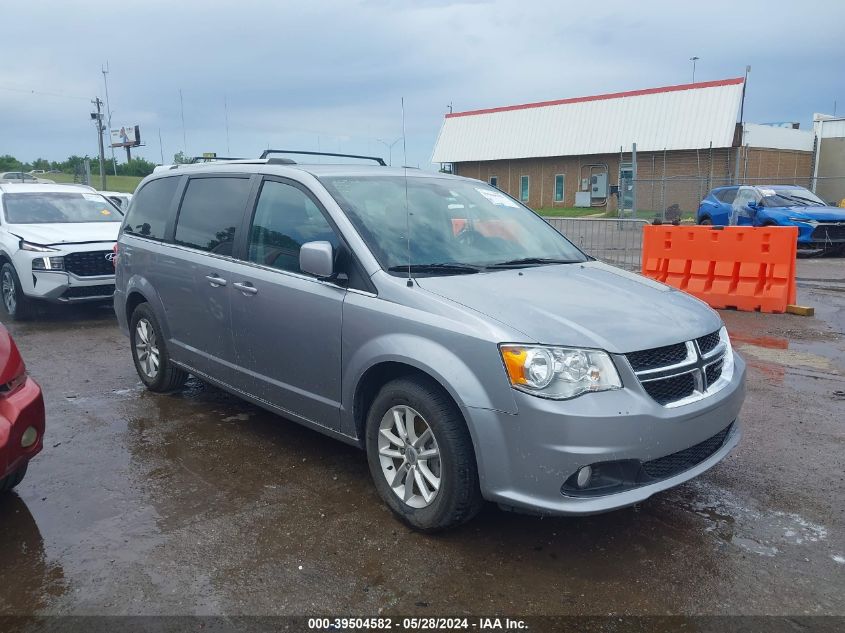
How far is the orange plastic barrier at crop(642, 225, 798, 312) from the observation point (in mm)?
9398

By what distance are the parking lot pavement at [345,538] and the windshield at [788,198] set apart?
13.2m

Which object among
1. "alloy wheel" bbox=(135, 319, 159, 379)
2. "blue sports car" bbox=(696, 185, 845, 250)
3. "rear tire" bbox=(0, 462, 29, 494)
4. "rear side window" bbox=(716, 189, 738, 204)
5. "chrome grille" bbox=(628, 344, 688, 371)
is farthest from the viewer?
"rear side window" bbox=(716, 189, 738, 204)

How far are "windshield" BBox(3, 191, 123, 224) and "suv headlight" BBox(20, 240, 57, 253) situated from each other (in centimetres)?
100

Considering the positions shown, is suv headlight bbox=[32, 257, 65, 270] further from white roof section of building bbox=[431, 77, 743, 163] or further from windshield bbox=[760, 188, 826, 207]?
white roof section of building bbox=[431, 77, 743, 163]

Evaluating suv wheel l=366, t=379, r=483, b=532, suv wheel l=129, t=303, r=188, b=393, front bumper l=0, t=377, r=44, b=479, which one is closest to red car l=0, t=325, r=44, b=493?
front bumper l=0, t=377, r=44, b=479

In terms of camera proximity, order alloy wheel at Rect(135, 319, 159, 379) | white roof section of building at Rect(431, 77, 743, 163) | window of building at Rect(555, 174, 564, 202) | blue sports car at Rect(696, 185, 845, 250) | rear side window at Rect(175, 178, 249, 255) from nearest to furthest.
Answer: rear side window at Rect(175, 178, 249, 255)
alloy wheel at Rect(135, 319, 159, 379)
blue sports car at Rect(696, 185, 845, 250)
white roof section of building at Rect(431, 77, 743, 163)
window of building at Rect(555, 174, 564, 202)

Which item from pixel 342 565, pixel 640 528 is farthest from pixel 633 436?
pixel 342 565

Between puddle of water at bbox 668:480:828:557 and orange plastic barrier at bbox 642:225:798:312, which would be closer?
puddle of water at bbox 668:480:828:557

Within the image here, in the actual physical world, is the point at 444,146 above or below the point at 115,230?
above

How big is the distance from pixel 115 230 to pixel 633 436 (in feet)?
29.2

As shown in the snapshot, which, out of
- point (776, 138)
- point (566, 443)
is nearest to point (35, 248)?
point (566, 443)

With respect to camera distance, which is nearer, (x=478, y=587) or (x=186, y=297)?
(x=478, y=587)

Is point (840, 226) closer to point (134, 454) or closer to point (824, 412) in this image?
point (824, 412)

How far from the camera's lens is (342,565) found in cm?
341
